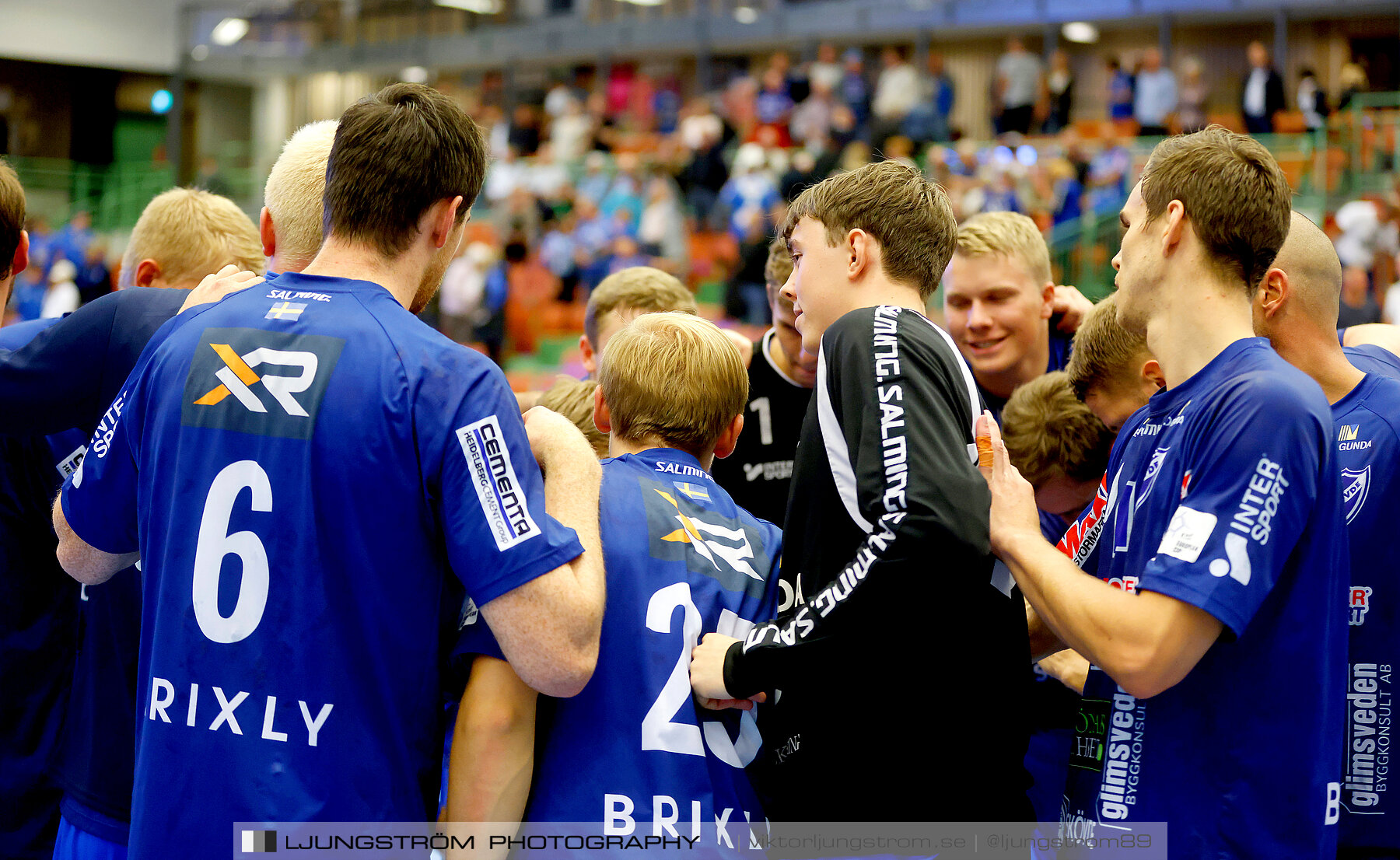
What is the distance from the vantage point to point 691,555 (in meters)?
2.52

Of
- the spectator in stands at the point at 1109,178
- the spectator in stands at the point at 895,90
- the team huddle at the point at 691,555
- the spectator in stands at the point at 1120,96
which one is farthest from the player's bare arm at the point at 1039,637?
the spectator in stands at the point at 1120,96

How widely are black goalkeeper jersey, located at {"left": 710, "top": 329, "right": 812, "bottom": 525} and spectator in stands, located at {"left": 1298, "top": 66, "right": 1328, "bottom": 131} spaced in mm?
14678

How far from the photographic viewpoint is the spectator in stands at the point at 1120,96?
61.5 feet

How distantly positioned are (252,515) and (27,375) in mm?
1060

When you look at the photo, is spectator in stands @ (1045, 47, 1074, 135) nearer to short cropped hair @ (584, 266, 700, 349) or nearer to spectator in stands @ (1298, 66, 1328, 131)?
spectator in stands @ (1298, 66, 1328, 131)

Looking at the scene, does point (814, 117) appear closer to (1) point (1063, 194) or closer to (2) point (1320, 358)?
(1) point (1063, 194)

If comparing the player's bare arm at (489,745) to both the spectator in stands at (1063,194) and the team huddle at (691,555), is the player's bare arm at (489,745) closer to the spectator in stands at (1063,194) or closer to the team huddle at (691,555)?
the team huddle at (691,555)

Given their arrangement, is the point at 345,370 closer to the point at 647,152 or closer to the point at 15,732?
the point at 15,732

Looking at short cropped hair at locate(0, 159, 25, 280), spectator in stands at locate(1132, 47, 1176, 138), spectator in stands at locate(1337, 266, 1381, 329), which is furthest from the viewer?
spectator in stands at locate(1132, 47, 1176, 138)

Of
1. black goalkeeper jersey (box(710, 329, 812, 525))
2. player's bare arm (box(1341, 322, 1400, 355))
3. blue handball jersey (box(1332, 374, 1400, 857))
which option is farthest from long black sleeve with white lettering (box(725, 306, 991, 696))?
player's bare arm (box(1341, 322, 1400, 355))

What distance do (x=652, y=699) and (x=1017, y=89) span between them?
1948 centimetres

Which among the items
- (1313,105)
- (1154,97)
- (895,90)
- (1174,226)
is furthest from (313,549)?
(895,90)

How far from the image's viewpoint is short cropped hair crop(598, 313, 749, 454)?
2.68 metres

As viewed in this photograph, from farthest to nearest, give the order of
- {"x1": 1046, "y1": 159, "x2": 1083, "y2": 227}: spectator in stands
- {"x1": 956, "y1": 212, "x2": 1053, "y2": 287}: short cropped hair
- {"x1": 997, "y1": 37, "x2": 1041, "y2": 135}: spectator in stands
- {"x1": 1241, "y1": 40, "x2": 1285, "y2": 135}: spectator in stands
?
1. {"x1": 997, "y1": 37, "x2": 1041, "y2": 135}: spectator in stands
2. {"x1": 1241, "y1": 40, "x2": 1285, "y2": 135}: spectator in stands
3. {"x1": 1046, "y1": 159, "x2": 1083, "y2": 227}: spectator in stands
4. {"x1": 956, "y1": 212, "x2": 1053, "y2": 287}: short cropped hair
